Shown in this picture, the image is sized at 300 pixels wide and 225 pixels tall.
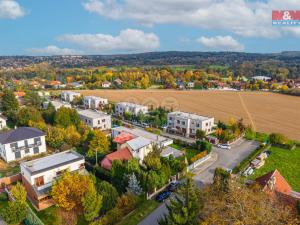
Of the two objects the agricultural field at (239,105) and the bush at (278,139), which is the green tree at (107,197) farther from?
the agricultural field at (239,105)

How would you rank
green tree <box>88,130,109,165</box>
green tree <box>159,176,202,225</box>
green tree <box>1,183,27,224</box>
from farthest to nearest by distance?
1. green tree <box>88,130,109,165</box>
2. green tree <box>1,183,27,224</box>
3. green tree <box>159,176,202,225</box>

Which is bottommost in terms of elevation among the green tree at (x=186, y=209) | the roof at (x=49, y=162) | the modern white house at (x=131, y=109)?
the modern white house at (x=131, y=109)

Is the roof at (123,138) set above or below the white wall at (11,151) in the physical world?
above

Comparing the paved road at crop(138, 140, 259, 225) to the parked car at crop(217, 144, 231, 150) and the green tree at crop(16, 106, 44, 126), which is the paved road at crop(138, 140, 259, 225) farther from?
the green tree at crop(16, 106, 44, 126)

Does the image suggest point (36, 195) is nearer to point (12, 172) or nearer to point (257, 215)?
point (12, 172)

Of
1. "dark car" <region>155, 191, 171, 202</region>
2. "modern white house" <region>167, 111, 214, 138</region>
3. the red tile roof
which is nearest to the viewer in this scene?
"dark car" <region>155, 191, 171, 202</region>

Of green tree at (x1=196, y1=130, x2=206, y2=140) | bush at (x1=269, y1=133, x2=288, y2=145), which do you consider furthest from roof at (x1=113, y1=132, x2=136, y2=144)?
bush at (x1=269, y1=133, x2=288, y2=145)

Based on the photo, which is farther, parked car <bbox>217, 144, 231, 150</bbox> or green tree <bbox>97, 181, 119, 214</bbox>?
parked car <bbox>217, 144, 231, 150</bbox>

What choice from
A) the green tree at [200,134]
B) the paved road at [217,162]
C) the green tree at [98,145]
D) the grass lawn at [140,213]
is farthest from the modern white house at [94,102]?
the grass lawn at [140,213]
